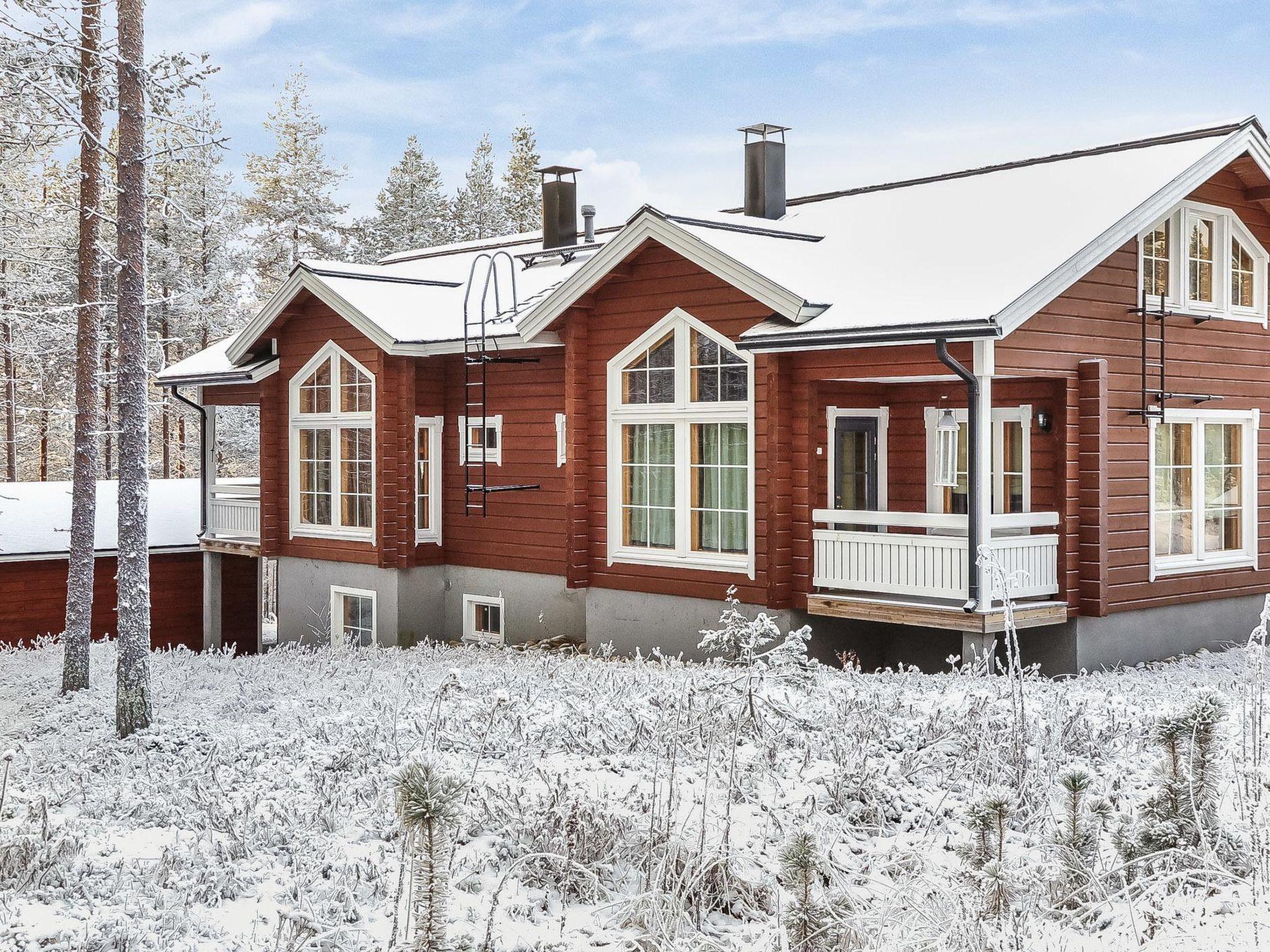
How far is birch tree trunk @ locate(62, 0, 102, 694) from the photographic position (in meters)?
13.9

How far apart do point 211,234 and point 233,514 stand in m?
17.8

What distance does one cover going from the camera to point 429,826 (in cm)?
396

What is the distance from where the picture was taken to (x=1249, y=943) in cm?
494

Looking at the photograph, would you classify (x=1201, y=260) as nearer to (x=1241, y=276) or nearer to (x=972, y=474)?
(x=1241, y=276)

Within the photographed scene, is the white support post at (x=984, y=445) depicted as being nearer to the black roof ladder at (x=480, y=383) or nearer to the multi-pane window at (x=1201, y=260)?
the multi-pane window at (x=1201, y=260)

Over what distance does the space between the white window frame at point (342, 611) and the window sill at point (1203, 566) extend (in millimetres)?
10054

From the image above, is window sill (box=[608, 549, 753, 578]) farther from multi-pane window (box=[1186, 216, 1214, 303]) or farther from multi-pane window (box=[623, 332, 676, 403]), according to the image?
multi-pane window (box=[1186, 216, 1214, 303])

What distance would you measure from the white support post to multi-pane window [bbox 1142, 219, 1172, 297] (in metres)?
3.16

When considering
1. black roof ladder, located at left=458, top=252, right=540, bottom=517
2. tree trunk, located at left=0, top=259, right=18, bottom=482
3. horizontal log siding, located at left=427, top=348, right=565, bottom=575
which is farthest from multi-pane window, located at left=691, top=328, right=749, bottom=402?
tree trunk, located at left=0, top=259, right=18, bottom=482

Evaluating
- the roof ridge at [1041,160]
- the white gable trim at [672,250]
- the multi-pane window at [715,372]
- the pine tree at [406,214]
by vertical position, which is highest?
the pine tree at [406,214]

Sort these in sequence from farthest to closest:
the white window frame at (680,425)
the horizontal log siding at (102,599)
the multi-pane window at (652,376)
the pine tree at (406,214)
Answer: the pine tree at (406,214), the horizontal log siding at (102,599), the multi-pane window at (652,376), the white window frame at (680,425)

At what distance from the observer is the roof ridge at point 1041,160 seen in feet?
47.1

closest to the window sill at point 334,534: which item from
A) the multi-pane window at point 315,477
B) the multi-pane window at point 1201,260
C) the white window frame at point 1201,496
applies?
the multi-pane window at point 315,477

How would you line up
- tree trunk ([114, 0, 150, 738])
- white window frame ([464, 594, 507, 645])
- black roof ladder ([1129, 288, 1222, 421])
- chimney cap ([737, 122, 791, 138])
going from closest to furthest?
tree trunk ([114, 0, 150, 738]) < black roof ladder ([1129, 288, 1222, 421]) < chimney cap ([737, 122, 791, 138]) < white window frame ([464, 594, 507, 645])
